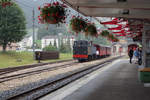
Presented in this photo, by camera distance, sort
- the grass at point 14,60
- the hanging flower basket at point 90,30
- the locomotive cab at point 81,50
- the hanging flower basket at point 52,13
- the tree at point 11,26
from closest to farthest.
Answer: the hanging flower basket at point 52,13 < the hanging flower basket at point 90,30 < the grass at point 14,60 < the locomotive cab at point 81,50 < the tree at point 11,26

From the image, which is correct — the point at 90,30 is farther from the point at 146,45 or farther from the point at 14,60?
the point at 14,60

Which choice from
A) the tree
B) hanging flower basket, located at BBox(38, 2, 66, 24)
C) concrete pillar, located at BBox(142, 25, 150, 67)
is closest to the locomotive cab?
the tree

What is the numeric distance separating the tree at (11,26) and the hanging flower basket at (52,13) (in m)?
37.5

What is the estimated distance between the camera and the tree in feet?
150

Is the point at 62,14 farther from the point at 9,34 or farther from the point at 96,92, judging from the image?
the point at 9,34

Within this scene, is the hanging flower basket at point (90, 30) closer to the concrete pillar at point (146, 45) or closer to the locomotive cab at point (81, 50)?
the concrete pillar at point (146, 45)

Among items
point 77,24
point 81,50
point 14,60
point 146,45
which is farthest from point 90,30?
point 14,60

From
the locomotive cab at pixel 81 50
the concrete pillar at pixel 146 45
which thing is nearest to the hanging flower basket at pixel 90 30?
the concrete pillar at pixel 146 45

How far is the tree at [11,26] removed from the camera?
4584 centimetres

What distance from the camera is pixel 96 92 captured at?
8.73 metres

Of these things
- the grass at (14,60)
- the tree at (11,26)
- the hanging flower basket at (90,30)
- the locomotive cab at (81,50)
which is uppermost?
A: the tree at (11,26)

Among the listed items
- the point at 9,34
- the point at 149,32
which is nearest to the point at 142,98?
the point at 149,32

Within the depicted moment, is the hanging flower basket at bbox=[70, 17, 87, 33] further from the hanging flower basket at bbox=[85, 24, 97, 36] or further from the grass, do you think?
the grass

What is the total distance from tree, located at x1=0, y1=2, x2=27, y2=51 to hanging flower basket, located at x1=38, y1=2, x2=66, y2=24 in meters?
37.5
